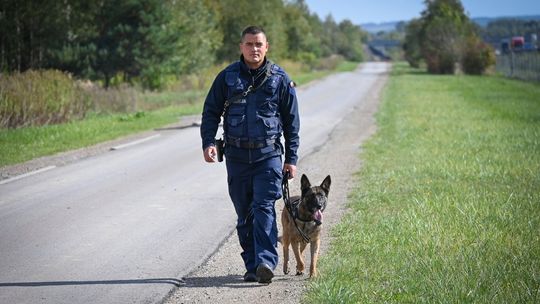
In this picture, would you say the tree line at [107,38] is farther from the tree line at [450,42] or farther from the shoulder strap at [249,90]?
the tree line at [450,42]

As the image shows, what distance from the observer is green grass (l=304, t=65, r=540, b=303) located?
629cm

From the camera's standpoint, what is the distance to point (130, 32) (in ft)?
133

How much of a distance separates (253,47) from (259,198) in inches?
52.7

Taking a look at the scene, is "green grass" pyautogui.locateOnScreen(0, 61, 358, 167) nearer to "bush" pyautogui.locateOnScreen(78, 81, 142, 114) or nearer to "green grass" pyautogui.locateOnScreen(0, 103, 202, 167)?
"green grass" pyautogui.locateOnScreen(0, 103, 202, 167)

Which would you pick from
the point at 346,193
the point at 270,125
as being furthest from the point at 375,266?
the point at 346,193

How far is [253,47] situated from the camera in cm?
666

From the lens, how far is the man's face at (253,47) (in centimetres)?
666

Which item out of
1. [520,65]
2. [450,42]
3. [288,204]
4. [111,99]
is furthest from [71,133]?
[450,42]

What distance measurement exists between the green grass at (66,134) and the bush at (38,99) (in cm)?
84

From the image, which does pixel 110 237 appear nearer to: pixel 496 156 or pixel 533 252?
pixel 533 252

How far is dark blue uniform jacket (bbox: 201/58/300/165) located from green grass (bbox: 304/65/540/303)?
1304 millimetres

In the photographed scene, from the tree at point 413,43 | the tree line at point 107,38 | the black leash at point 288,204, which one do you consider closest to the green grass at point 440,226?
the black leash at point 288,204

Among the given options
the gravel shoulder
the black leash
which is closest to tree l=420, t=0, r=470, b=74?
the gravel shoulder

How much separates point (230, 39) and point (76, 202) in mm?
56997
